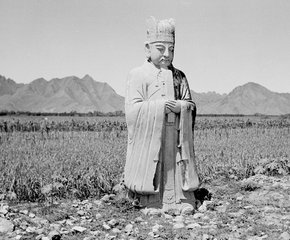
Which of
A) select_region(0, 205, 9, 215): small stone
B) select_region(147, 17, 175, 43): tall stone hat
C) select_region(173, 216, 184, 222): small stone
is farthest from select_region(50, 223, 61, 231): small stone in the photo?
select_region(147, 17, 175, 43): tall stone hat

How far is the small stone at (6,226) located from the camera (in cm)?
609

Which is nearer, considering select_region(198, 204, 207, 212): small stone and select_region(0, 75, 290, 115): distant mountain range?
select_region(198, 204, 207, 212): small stone

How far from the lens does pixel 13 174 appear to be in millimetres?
9109

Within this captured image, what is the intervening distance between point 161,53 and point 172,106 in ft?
3.59

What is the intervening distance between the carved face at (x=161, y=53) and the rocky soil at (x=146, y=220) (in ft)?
9.42

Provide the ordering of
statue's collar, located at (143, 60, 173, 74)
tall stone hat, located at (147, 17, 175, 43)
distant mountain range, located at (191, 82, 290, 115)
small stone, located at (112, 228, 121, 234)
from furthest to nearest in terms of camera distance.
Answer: distant mountain range, located at (191, 82, 290, 115)
statue's collar, located at (143, 60, 173, 74)
tall stone hat, located at (147, 17, 175, 43)
small stone, located at (112, 228, 121, 234)

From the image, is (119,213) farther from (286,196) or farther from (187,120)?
(286,196)

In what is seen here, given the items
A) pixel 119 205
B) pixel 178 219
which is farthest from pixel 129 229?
pixel 119 205

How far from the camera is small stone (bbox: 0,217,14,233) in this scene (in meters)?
6.09

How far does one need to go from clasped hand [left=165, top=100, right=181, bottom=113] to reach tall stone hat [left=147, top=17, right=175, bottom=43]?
1.23m

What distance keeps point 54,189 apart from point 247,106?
167 metres

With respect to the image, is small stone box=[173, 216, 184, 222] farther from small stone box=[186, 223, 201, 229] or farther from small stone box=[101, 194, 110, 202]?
small stone box=[101, 194, 110, 202]

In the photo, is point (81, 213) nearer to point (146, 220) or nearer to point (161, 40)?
point (146, 220)

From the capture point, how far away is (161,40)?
7531 mm
